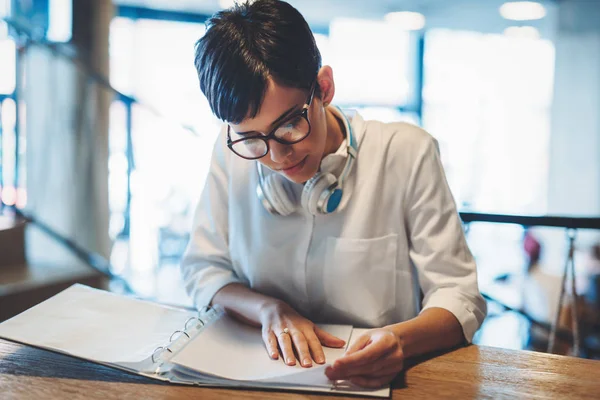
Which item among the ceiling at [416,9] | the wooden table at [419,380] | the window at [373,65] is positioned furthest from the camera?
the window at [373,65]

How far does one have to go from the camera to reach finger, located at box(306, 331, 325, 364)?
3.16 feet

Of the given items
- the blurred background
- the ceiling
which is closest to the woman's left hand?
the blurred background

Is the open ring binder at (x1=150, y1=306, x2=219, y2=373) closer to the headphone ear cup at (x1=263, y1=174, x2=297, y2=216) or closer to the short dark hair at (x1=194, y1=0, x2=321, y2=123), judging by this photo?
the headphone ear cup at (x1=263, y1=174, x2=297, y2=216)

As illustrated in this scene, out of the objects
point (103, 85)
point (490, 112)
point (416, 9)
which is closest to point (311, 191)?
point (103, 85)

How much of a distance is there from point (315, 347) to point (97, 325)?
1.38 feet

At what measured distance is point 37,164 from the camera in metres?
4.21

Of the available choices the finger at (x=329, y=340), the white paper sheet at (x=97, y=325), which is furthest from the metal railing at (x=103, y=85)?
the finger at (x=329, y=340)

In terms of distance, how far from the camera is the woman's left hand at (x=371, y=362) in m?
0.88

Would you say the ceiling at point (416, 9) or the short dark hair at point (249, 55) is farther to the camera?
the ceiling at point (416, 9)

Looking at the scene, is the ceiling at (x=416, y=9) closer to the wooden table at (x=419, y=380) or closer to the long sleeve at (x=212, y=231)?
the long sleeve at (x=212, y=231)

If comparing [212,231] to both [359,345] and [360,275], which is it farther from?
[359,345]

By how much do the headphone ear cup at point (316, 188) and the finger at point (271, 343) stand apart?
0.93 feet

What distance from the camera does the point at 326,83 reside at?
3.76 feet

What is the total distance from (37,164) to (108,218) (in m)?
0.74
